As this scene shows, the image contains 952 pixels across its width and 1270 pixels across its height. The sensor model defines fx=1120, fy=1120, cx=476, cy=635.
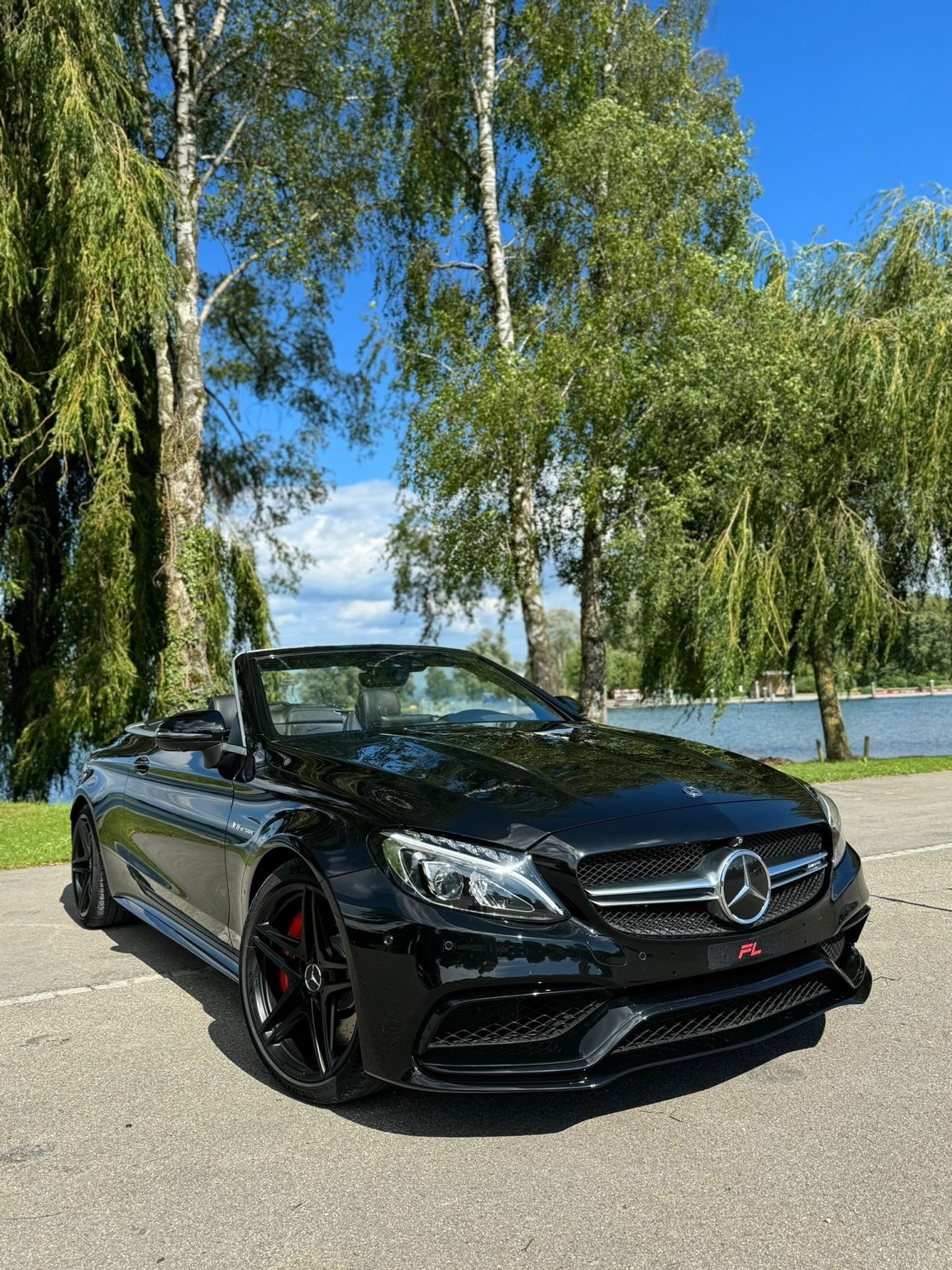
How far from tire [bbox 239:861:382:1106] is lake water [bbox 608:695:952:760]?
35.8 feet

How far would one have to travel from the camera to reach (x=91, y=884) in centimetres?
598

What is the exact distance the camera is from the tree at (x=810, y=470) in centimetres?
1619

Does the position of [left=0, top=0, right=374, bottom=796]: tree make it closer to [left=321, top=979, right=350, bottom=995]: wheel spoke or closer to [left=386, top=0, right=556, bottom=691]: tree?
[left=386, top=0, right=556, bottom=691]: tree

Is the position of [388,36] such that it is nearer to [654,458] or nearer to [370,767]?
[654,458]

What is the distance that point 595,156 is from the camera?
17531 mm

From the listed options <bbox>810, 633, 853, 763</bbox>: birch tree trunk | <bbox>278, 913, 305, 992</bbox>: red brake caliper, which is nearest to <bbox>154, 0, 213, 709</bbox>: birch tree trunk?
<bbox>278, 913, 305, 992</bbox>: red brake caliper

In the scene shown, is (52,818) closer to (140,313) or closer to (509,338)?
(140,313)

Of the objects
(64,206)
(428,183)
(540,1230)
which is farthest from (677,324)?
(540,1230)

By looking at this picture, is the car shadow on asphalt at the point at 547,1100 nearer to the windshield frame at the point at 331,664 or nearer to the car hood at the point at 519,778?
the car hood at the point at 519,778

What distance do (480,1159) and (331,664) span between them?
2.52 m

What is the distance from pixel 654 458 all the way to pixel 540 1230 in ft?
50.9

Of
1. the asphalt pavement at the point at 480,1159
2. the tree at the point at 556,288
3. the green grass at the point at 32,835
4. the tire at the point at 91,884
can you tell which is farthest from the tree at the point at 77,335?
the asphalt pavement at the point at 480,1159

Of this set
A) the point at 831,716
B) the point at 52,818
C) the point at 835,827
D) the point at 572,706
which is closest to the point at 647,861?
the point at 835,827

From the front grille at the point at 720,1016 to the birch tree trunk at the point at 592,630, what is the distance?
14.6 m
